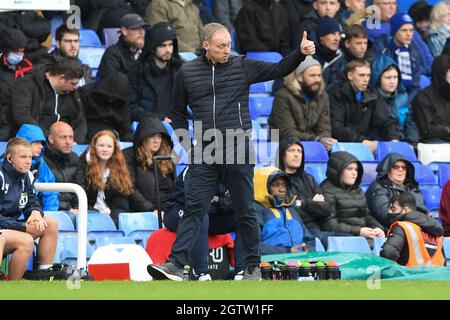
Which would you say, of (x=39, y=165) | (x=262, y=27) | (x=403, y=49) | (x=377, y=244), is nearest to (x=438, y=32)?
(x=403, y=49)

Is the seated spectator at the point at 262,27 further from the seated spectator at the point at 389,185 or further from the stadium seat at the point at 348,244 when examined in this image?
the stadium seat at the point at 348,244

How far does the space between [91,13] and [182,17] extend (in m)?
1.14

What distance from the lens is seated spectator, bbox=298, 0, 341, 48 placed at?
17.5 meters

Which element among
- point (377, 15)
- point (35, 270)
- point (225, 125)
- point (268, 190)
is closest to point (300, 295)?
point (225, 125)

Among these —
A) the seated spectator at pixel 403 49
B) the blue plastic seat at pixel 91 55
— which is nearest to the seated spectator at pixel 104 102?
the blue plastic seat at pixel 91 55

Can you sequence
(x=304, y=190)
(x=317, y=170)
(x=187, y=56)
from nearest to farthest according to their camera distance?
(x=304, y=190)
(x=317, y=170)
(x=187, y=56)

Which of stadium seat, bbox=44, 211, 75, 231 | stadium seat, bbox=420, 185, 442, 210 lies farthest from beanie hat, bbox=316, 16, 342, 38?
stadium seat, bbox=44, 211, 75, 231

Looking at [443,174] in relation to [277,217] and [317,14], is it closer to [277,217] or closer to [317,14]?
[317,14]

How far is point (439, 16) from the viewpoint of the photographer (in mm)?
19000

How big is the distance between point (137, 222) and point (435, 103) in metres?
5.44

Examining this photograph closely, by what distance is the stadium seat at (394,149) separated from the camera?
1605 centimetres

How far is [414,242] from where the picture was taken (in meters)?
12.7

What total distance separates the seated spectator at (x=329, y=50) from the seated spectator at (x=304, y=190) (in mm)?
2508
